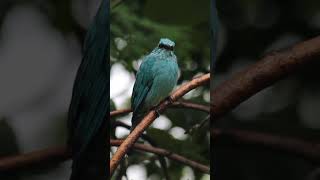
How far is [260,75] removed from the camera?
202 centimetres

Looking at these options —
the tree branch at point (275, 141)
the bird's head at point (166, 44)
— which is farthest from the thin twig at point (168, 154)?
the bird's head at point (166, 44)

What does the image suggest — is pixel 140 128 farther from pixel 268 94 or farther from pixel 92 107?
pixel 268 94

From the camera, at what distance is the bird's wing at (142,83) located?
2.10 m

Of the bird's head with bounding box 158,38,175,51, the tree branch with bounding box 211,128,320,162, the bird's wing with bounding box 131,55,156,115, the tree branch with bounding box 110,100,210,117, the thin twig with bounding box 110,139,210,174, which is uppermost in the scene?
the bird's head with bounding box 158,38,175,51

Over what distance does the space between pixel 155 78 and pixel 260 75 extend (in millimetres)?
394

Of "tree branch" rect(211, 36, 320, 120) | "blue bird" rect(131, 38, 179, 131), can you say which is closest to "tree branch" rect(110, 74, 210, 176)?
"blue bird" rect(131, 38, 179, 131)

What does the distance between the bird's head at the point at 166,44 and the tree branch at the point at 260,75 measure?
0.23m

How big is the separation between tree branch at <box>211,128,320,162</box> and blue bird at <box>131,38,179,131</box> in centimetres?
25

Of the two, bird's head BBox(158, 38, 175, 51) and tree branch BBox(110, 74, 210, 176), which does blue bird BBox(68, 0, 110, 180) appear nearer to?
tree branch BBox(110, 74, 210, 176)

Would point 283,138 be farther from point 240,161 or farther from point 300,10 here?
point 300,10

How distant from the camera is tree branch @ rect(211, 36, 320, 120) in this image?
200cm

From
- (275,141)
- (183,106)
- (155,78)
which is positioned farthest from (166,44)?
(275,141)

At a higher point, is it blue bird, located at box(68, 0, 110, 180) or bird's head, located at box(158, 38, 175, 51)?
bird's head, located at box(158, 38, 175, 51)

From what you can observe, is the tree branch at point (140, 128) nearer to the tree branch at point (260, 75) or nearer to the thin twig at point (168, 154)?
the thin twig at point (168, 154)
